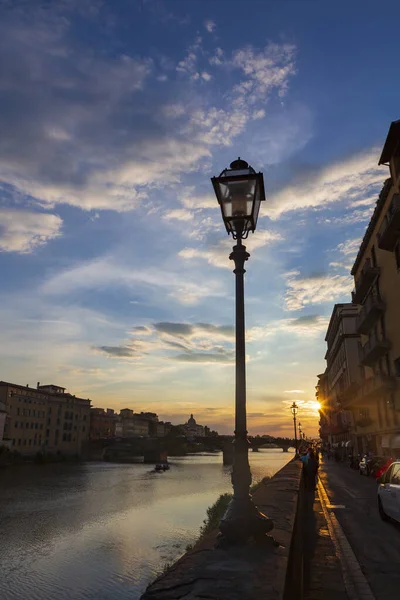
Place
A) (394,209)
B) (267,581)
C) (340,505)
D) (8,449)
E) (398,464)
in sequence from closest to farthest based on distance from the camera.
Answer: (267,581)
(398,464)
(340,505)
(394,209)
(8,449)

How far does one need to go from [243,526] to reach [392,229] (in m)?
26.4

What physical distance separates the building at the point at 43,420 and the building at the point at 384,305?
67051mm

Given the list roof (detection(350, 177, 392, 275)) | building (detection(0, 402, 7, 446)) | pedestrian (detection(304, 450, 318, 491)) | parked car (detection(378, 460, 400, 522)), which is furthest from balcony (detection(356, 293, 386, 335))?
building (detection(0, 402, 7, 446))

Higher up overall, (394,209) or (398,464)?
(394,209)

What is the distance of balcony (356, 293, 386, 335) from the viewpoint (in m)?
34.5

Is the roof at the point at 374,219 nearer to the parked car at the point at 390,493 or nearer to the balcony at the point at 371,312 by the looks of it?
the balcony at the point at 371,312

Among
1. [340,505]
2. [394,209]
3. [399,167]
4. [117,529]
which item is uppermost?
[399,167]

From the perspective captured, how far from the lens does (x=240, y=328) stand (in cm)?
662

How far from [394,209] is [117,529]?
25.9 metres

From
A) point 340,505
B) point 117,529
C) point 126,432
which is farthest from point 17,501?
point 126,432

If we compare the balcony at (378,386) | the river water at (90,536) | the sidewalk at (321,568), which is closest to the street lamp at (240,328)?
the sidewalk at (321,568)

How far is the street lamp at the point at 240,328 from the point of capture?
18.1 ft

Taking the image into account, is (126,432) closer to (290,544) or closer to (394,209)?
(394,209)

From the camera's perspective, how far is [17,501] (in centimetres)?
3869
